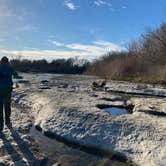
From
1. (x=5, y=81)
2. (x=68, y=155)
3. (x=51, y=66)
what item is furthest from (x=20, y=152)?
(x=51, y=66)

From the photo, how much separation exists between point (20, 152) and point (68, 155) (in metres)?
1.18

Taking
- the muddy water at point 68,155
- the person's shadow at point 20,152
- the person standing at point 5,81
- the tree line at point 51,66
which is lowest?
the muddy water at point 68,155

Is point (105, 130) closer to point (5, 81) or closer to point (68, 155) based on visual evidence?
point (68, 155)

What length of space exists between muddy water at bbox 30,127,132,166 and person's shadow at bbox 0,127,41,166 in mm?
452

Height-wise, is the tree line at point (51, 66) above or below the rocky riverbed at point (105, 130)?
above

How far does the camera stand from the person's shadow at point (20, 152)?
695 centimetres

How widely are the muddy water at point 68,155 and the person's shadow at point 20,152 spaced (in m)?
0.45

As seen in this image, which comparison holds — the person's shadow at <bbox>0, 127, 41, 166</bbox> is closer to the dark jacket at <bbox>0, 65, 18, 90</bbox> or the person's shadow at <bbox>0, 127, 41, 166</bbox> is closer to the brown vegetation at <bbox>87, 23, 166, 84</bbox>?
the dark jacket at <bbox>0, 65, 18, 90</bbox>

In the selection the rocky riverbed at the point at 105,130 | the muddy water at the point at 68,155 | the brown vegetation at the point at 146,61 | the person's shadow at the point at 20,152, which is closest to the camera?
the person's shadow at the point at 20,152

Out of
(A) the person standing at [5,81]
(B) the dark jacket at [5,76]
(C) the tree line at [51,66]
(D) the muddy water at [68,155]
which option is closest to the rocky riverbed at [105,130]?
(D) the muddy water at [68,155]

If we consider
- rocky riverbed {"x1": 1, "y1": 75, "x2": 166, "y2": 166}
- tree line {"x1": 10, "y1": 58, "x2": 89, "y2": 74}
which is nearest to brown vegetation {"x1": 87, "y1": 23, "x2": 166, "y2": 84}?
rocky riverbed {"x1": 1, "y1": 75, "x2": 166, "y2": 166}

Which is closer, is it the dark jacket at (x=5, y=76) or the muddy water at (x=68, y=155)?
the muddy water at (x=68, y=155)

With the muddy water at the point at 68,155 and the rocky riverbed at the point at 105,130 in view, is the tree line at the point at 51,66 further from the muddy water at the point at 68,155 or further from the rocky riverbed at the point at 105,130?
the muddy water at the point at 68,155

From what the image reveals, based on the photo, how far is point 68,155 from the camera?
7863 mm
